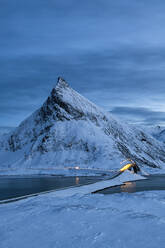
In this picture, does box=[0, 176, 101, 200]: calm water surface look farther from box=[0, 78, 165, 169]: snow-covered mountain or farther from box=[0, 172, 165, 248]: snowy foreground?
box=[0, 78, 165, 169]: snow-covered mountain

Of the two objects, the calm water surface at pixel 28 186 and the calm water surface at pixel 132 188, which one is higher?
the calm water surface at pixel 28 186

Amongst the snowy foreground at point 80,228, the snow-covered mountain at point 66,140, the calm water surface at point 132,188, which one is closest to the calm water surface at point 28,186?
the calm water surface at point 132,188

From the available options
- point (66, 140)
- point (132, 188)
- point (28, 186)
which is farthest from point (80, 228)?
point (66, 140)

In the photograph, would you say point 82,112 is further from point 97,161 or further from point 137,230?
point 137,230

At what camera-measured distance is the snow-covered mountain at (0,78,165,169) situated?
143m

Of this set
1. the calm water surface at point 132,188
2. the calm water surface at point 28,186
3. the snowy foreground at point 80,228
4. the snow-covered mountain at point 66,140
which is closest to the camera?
the snowy foreground at point 80,228

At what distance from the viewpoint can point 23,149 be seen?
16562 cm


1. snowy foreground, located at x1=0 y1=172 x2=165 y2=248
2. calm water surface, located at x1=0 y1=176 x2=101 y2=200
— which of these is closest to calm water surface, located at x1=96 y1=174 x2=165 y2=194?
calm water surface, located at x1=0 y1=176 x2=101 y2=200

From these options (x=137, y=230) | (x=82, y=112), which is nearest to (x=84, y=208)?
(x=137, y=230)

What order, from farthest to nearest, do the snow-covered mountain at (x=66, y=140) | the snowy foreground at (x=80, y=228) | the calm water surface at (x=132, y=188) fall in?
1. the snow-covered mountain at (x=66, y=140)
2. the calm water surface at (x=132, y=188)
3. the snowy foreground at (x=80, y=228)

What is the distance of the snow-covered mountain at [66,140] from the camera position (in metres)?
143

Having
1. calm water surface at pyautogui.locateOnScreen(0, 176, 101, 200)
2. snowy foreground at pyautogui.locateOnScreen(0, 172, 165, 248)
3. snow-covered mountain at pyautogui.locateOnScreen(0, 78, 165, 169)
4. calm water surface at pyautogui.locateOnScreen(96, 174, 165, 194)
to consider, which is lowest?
calm water surface at pyautogui.locateOnScreen(96, 174, 165, 194)

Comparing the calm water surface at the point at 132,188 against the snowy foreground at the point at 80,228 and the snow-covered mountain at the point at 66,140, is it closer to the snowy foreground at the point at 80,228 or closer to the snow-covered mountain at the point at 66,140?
the snowy foreground at the point at 80,228

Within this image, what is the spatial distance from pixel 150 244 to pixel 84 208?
890cm
